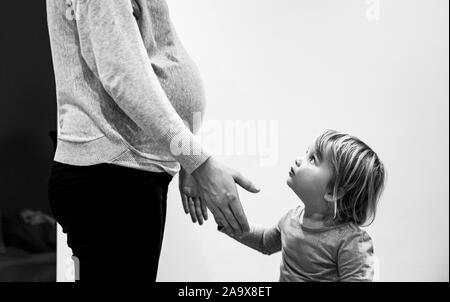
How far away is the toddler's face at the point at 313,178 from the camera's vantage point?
4.38 feet

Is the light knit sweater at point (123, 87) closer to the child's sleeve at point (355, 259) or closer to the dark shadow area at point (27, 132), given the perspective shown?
the child's sleeve at point (355, 259)

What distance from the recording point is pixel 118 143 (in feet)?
2.95

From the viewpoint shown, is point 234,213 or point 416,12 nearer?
point 234,213

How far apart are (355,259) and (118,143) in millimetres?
644

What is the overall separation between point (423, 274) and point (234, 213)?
1.58 m

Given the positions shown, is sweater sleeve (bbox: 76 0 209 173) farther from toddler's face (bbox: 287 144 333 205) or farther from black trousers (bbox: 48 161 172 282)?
toddler's face (bbox: 287 144 333 205)

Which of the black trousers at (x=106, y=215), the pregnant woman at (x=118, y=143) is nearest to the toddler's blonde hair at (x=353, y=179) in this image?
the pregnant woman at (x=118, y=143)

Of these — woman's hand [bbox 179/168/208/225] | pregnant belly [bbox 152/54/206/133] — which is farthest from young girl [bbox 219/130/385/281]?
pregnant belly [bbox 152/54/206/133]

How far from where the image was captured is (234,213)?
2.84ft

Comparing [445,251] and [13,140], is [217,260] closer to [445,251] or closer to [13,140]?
[445,251]

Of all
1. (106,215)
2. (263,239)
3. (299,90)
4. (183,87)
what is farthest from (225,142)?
(106,215)
